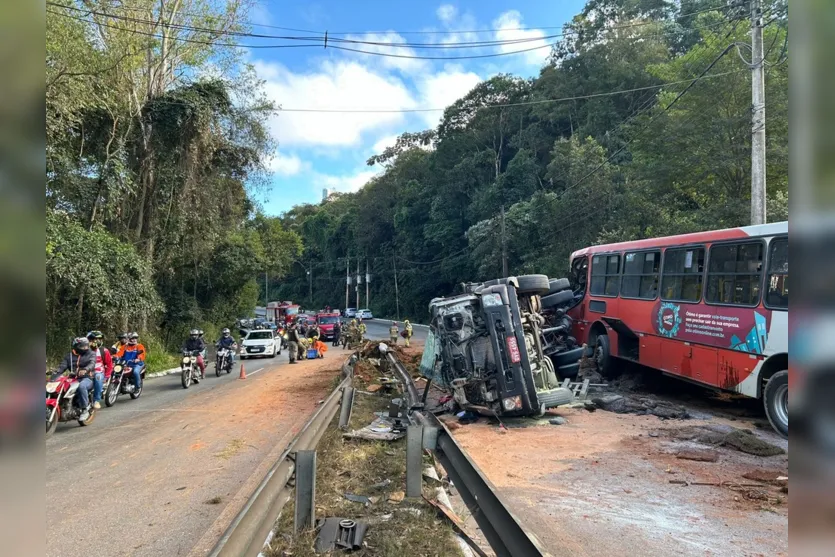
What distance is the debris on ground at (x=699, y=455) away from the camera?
659cm

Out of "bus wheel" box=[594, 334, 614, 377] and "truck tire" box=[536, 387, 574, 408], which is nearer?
"truck tire" box=[536, 387, 574, 408]

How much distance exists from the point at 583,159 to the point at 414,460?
30.1 metres

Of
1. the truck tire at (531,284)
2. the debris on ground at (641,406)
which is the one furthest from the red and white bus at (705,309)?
the truck tire at (531,284)

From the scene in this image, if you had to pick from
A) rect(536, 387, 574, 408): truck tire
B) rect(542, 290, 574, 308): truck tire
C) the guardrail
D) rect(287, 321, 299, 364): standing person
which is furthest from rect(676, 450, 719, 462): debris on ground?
rect(287, 321, 299, 364): standing person

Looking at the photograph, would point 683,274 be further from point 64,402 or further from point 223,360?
point 223,360

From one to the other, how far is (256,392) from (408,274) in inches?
1883

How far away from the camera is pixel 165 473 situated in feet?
21.1

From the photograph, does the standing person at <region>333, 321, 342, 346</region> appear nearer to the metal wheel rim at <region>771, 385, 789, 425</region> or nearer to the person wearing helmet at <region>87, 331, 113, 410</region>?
the person wearing helmet at <region>87, 331, 113, 410</region>

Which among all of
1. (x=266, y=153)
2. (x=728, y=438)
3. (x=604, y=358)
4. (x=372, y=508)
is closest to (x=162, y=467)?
(x=372, y=508)

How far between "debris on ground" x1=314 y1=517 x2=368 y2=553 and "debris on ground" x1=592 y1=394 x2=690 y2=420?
269 inches

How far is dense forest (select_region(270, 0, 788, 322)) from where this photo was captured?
1941 cm

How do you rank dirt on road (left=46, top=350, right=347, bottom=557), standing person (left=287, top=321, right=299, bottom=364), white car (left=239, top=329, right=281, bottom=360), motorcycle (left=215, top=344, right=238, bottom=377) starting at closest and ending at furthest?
dirt on road (left=46, top=350, right=347, bottom=557)
motorcycle (left=215, top=344, right=238, bottom=377)
standing person (left=287, top=321, right=299, bottom=364)
white car (left=239, top=329, right=281, bottom=360)

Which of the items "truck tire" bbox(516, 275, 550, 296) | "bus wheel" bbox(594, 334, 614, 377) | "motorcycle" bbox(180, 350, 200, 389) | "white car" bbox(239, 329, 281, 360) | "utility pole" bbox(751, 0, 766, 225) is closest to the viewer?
"truck tire" bbox(516, 275, 550, 296)
